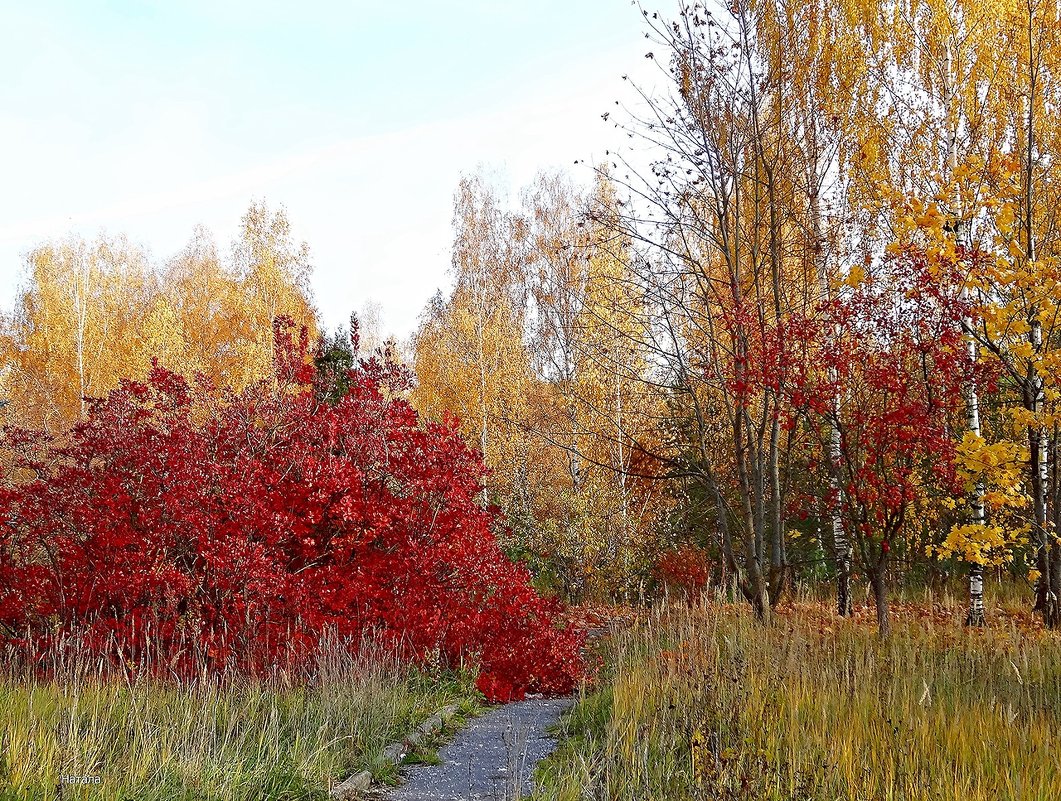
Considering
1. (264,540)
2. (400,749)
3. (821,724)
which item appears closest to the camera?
(821,724)

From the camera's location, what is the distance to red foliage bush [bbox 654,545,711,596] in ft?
42.3

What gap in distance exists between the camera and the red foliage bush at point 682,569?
12.9 m

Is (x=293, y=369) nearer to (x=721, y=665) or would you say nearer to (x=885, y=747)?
(x=721, y=665)

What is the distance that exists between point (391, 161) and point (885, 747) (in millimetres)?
12341

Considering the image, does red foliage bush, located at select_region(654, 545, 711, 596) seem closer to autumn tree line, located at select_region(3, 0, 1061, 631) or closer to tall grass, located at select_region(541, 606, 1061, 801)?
autumn tree line, located at select_region(3, 0, 1061, 631)

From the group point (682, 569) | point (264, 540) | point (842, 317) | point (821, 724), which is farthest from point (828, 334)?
point (682, 569)

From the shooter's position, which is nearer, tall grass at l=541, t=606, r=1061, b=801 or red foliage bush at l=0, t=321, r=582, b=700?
tall grass at l=541, t=606, r=1061, b=801

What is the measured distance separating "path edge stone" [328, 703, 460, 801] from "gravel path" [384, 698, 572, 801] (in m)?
0.13

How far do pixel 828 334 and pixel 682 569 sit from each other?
6.59m

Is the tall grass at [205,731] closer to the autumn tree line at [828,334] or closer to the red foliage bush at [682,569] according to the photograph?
the autumn tree line at [828,334]

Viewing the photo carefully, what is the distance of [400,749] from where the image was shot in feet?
16.8

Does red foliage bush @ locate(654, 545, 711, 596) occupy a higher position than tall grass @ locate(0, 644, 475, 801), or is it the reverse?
tall grass @ locate(0, 644, 475, 801)

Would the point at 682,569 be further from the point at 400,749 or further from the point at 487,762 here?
the point at 400,749

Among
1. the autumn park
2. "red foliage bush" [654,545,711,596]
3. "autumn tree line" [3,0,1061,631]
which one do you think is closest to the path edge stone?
the autumn park
